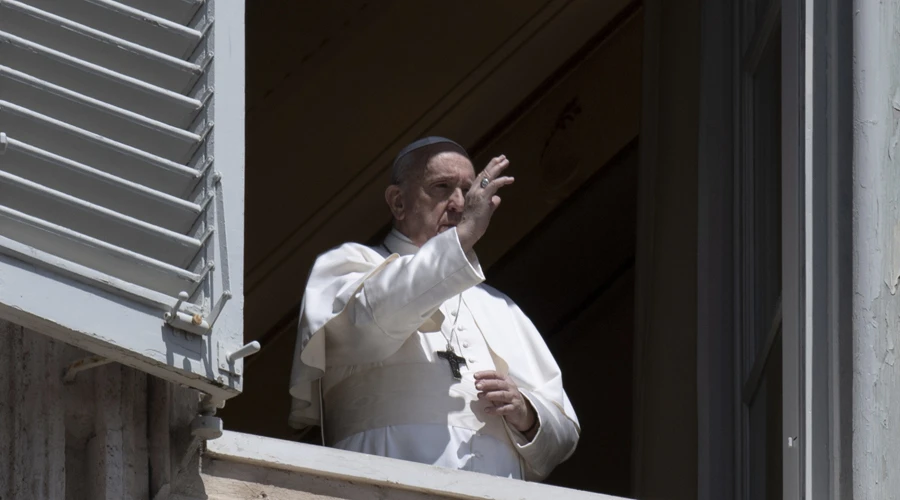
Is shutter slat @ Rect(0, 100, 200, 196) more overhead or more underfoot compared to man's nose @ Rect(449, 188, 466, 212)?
more underfoot

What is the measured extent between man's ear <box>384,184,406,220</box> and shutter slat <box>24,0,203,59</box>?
1156mm

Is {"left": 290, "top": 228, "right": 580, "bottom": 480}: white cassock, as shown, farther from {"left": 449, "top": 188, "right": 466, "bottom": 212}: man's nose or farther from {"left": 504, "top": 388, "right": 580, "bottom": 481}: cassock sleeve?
{"left": 449, "top": 188, "right": 466, "bottom": 212}: man's nose

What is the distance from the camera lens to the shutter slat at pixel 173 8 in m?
3.16

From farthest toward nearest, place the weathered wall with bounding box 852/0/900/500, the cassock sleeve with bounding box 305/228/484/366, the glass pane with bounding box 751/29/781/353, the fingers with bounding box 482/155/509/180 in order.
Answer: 1. the glass pane with bounding box 751/29/781/353
2. the fingers with bounding box 482/155/509/180
3. the cassock sleeve with bounding box 305/228/484/366
4. the weathered wall with bounding box 852/0/900/500

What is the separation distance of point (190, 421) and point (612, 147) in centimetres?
371

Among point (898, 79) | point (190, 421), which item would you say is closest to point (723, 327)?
point (898, 79)

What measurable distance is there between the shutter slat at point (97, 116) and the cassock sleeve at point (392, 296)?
2.20ft

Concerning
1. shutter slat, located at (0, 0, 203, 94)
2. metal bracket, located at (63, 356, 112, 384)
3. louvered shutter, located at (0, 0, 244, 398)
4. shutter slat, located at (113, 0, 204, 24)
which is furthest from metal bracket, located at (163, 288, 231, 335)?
shutter slat, located at (113, 0, 204, 24)

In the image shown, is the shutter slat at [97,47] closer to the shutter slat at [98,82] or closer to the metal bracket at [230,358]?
the shutter slat at [98,82]

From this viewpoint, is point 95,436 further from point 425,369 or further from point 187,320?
point 425,369

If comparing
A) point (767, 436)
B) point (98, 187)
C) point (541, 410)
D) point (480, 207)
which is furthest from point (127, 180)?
point (767, 436)

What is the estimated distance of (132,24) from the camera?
3117mm

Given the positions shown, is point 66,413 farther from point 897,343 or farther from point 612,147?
point 612,147

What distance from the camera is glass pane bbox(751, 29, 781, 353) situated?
4.01 meters
